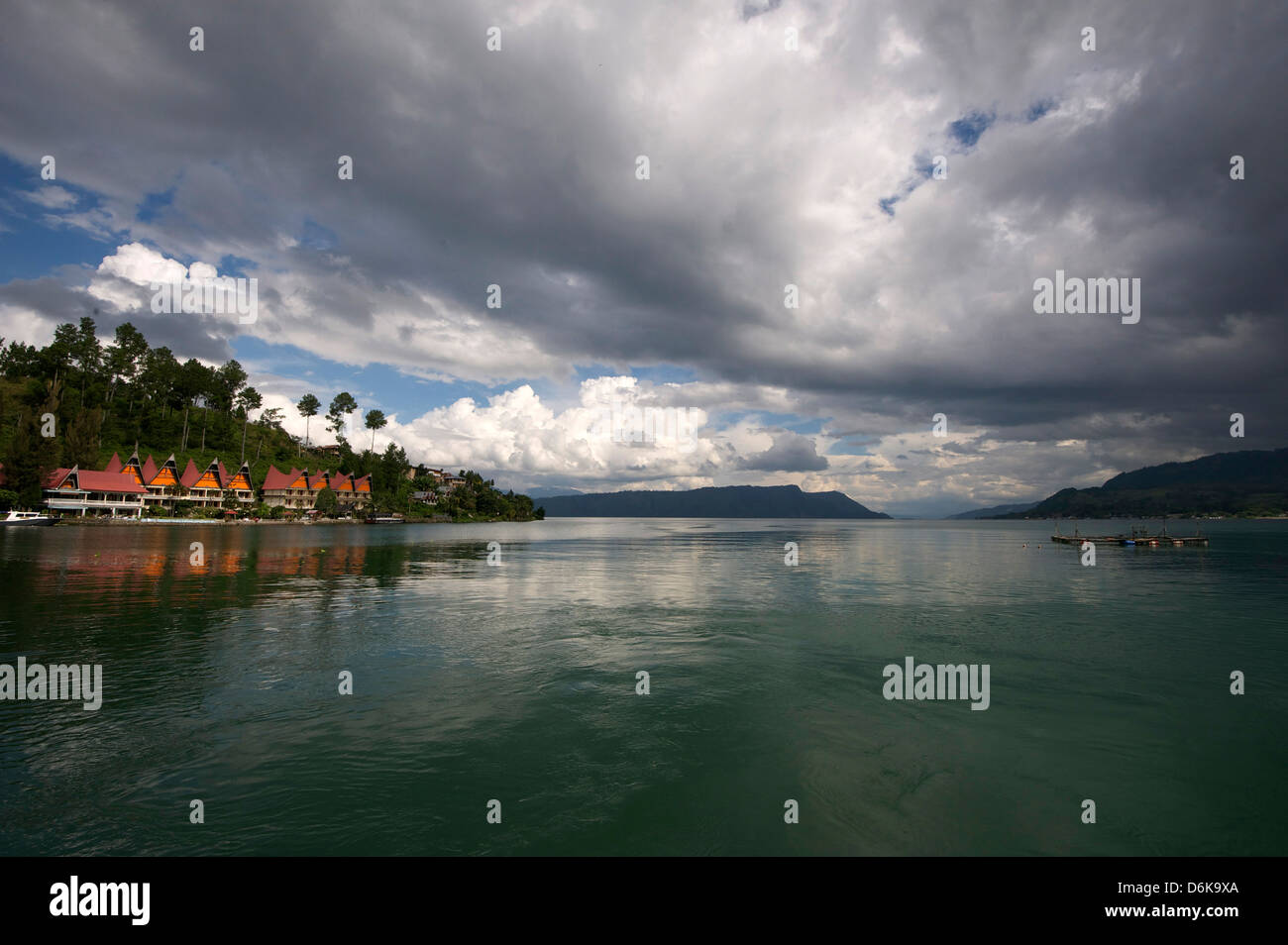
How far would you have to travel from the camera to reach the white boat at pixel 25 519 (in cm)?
11156

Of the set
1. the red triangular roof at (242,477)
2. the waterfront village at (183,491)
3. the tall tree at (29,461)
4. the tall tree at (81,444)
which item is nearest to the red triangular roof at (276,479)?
the waterfront village at (183,491)

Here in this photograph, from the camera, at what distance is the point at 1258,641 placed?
30.0 m

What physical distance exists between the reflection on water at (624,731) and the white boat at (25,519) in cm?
Result: 10893

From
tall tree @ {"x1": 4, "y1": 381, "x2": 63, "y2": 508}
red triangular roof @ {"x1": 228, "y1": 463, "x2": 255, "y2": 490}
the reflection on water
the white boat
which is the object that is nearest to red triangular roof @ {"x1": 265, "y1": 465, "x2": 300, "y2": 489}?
red triangular roof @ {"x1": 228, "y1": 463, "x2": 255, "y2": 490}

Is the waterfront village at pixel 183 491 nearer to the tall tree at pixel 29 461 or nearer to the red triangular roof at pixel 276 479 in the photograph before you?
the red triangular roof at pixel 276 479

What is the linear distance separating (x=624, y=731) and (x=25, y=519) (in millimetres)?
158109

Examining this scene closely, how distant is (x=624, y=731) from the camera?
16.8m

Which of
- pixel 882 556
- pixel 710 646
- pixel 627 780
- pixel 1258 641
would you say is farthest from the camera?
pixel 882 556

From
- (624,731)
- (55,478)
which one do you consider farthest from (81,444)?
(624,731)

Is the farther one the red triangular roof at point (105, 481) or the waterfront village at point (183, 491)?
the red triangular roof at point (105, 481)
